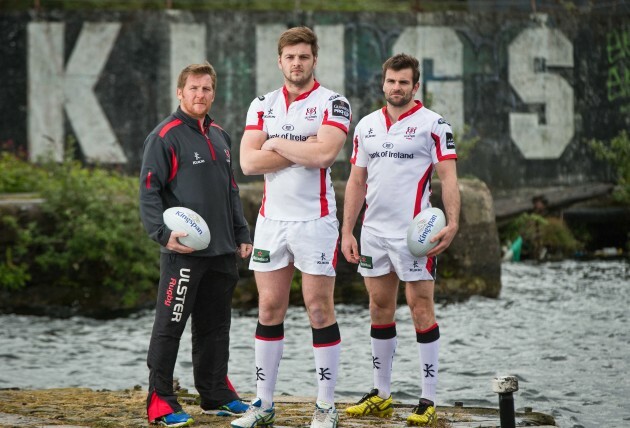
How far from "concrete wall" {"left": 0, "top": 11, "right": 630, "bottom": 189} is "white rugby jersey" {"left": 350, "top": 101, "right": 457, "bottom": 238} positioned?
13.8 metres

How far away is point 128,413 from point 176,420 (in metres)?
0.72

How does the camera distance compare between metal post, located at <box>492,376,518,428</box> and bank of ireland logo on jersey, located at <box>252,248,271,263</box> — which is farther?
bank of ireland logo on jersey, located at <box>252,248,271,263</box>

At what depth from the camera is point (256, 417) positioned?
699 centimetres

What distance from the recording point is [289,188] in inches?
281

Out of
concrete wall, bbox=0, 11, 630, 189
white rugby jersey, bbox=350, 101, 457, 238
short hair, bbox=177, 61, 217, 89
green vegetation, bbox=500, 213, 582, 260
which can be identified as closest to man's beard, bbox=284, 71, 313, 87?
short hair, bbox=177, 61, 217, 89

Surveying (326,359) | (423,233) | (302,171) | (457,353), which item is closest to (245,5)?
(457,353)

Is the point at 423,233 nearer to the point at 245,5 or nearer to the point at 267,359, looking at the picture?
the point at 267,359

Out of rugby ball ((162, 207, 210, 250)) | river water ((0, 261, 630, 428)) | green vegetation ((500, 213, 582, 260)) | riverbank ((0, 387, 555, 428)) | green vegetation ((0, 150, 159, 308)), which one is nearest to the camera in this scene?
rugby ball ((162, 207, 210, 250))

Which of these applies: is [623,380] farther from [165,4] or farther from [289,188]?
[165,4]

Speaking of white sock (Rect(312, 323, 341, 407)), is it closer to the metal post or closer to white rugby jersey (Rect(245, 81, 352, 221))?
white rugby jersey (Rect(245, 81, 352, 221))

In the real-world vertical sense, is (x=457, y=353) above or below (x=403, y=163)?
below

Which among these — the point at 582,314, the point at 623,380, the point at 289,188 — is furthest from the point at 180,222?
the point at 582,314

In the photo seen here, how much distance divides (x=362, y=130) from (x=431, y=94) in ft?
44.7

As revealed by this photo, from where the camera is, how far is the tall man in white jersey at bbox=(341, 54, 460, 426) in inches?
302
